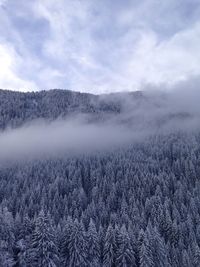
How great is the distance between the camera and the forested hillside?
5841 cm

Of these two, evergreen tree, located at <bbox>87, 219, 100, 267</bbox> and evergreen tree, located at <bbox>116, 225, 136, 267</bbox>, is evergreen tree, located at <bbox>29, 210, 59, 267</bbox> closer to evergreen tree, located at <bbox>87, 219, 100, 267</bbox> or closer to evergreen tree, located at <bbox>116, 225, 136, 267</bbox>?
evergreen tree, located at <bbox>87, 219, 100, 267</bbox>

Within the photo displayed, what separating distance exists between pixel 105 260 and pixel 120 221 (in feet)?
167

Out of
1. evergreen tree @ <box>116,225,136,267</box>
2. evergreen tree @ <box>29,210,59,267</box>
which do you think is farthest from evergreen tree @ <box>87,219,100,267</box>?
evergreen tree @ <box>29,210,59,267</box>

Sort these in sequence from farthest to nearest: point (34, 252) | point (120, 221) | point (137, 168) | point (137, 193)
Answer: point (137, 168) < point (137, 193) < point (120, 221) < point (34, 252)

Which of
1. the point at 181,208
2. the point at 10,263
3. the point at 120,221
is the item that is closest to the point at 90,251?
the point at 10,263

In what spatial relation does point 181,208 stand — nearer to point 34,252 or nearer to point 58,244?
point 58,244

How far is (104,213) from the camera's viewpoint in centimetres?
12531

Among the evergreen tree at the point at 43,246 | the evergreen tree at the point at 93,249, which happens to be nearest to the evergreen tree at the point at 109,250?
the evergreen tree at the point at 93,249

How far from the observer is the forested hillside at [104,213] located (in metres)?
58.4

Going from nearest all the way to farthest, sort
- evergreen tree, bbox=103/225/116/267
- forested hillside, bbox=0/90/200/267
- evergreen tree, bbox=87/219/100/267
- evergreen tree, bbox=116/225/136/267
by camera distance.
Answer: forested hillside, bbox=0/90/200/267
evergreen tree, bbox=116/225/136/267
evergreen tree, bbox=87/219/100/267
evergreen tree, bbox=103/225/116/267

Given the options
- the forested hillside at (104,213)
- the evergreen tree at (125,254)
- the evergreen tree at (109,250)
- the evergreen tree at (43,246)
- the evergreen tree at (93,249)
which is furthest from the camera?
the evergreen tree at (109,250)

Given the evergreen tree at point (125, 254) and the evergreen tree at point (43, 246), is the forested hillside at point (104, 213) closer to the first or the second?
the evergreen tree at point (43, 246)

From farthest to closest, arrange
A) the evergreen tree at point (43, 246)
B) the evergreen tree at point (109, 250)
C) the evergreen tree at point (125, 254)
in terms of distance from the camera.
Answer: the evergreen tree at point (109, 250) → the evergreen tree at point (125, 254) → the evergreen tree at point (43, 246)

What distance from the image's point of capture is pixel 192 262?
7906 cm
